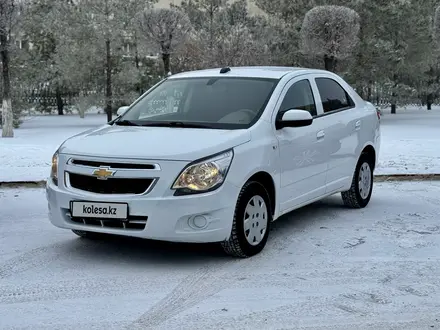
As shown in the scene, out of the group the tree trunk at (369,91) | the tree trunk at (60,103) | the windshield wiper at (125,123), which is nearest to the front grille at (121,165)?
the windshield wiper at (125,123)

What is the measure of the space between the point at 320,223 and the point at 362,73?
22.2 meters

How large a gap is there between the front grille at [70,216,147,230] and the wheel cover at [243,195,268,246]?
35.2 inches

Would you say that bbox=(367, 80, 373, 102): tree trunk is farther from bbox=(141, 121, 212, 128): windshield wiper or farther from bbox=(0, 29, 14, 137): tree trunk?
bbox=(141, 121, 212, 128): windshield wiper

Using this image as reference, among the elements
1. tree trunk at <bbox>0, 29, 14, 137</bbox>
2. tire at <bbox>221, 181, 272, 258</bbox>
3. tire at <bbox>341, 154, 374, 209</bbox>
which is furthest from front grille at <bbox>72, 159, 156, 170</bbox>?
tree trunk at <bbox>0, 29, 14, 137</bbox>

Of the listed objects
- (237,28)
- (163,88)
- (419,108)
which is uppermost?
(237,28)

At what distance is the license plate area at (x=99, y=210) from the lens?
5117 millimetres

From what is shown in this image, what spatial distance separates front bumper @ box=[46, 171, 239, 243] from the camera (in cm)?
505

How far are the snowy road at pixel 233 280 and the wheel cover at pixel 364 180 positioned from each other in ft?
2.14

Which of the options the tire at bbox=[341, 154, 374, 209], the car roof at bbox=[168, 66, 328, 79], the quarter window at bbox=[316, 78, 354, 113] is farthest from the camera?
A: the tire at bbox=[341, 154, 374, 209]

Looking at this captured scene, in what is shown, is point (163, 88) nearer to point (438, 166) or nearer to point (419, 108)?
point (438, 166)

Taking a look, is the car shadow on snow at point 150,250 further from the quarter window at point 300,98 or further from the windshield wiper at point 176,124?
the quarter window at point 300,98

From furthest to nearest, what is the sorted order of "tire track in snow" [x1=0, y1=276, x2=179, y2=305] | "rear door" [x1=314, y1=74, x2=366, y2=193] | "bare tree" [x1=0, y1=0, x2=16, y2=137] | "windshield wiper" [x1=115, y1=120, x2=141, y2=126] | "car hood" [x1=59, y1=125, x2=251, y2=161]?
"bare tree" [x1=0, y1=0, x2=16, y2=137] < "rear door" [x1=314, y1=74, x2=366, y2=193] < "windshield wiper" [x1=115, y1=120, x2=141, y2=126] < "car hood" [x1=59, y1=125, x2=251, y2=161] < "tire track in snow" [x1=0, y1=276, x2=179, y2=305]

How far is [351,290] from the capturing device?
186 inches

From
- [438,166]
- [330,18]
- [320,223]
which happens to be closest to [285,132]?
[320,223]
